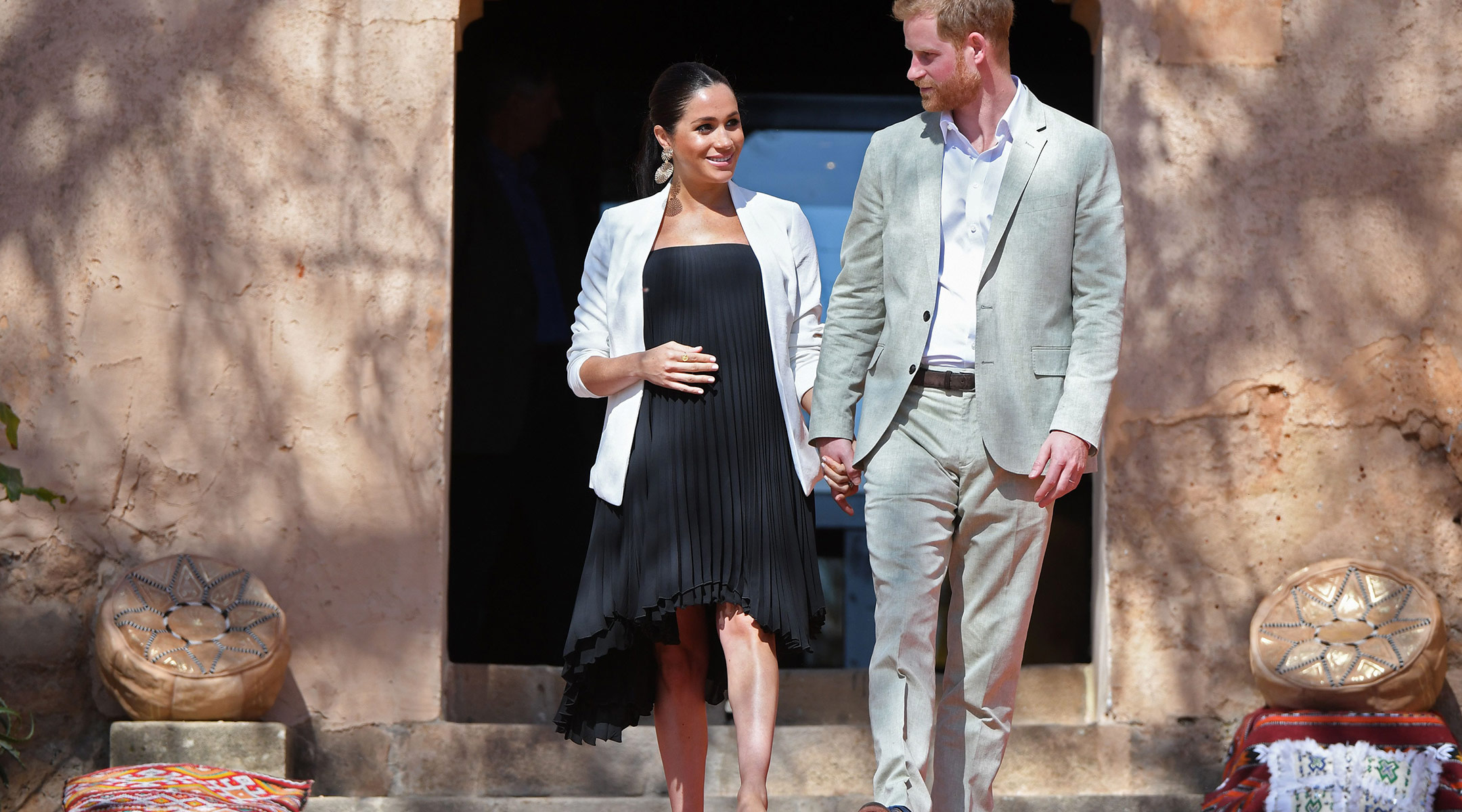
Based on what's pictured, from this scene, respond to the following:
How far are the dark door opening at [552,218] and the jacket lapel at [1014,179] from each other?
10.6ft

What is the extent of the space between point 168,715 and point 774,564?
79.3 inches

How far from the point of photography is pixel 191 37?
478cm

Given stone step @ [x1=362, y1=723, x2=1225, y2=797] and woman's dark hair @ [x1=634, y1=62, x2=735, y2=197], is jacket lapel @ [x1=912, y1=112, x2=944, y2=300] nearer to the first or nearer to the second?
woman's dark hair @ [x1=634, y1=62, x2=735, y2=197]

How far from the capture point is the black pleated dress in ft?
11.3

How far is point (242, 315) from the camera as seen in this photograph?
4.73m

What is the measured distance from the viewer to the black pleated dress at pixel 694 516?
3443mm

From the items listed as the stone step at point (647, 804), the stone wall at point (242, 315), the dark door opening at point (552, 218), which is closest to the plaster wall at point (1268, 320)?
the stone step at point (647, 804)

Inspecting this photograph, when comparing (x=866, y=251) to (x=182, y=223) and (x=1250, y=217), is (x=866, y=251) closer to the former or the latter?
(x=1250, y=217)

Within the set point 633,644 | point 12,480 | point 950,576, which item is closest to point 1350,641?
point 950,576

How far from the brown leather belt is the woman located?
528 mm

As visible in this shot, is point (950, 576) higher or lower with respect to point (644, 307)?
lower

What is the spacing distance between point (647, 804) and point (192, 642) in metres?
1.44

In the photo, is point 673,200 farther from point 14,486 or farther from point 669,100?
point 14,486

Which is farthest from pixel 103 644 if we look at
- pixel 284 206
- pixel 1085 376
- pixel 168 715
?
pixel 1085 376
